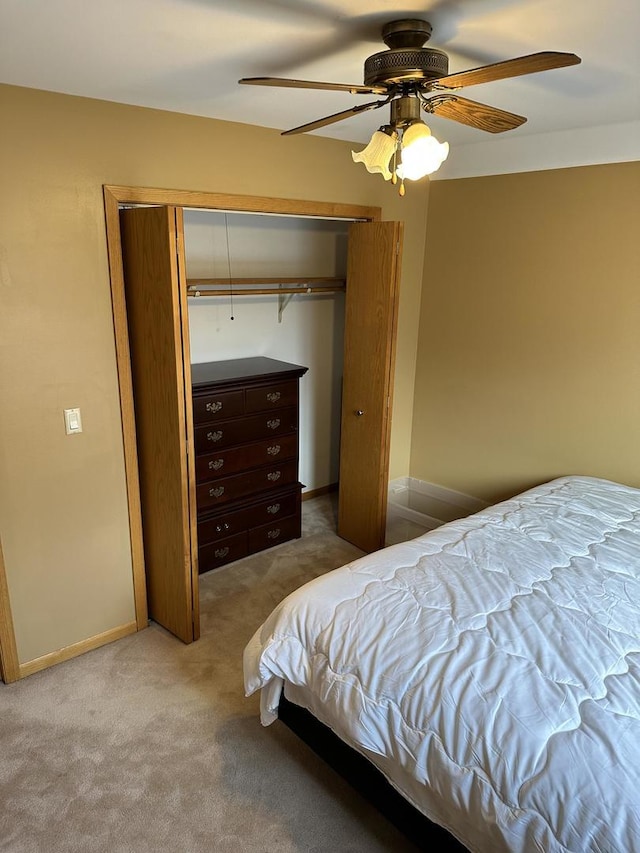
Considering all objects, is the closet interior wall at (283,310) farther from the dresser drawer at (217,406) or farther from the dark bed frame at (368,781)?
the dark bed frame at (368,781)

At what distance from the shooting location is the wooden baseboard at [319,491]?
4516mm

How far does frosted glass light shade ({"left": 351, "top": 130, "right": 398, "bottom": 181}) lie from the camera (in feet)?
5.57

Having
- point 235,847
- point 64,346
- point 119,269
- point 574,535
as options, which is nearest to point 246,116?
point 119,269

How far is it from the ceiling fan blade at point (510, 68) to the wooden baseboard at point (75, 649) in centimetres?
269

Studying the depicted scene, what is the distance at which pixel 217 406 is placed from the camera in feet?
10.5

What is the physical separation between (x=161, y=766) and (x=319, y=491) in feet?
8.69

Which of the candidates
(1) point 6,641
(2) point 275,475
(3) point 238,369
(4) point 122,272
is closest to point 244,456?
(2) point 275,475

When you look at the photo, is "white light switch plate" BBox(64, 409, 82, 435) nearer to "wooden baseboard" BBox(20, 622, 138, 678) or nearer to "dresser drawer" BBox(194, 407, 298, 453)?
"dresser drawer" BBox(194, 407, 298, 453)

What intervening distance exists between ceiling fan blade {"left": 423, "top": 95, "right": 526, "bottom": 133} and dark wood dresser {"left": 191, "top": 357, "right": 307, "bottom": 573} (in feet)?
6.03

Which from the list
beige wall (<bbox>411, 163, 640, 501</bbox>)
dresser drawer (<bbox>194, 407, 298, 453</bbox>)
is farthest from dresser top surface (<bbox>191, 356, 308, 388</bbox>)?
beige wall (<bbox>411, 163, 640, 501</bbox>)

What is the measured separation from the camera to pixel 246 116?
2.64 meters

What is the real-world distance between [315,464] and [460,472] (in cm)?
115

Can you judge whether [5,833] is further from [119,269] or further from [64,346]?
[119,269]

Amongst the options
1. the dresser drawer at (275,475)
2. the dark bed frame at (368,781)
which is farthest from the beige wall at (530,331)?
the dark bed frame at (368,781)
